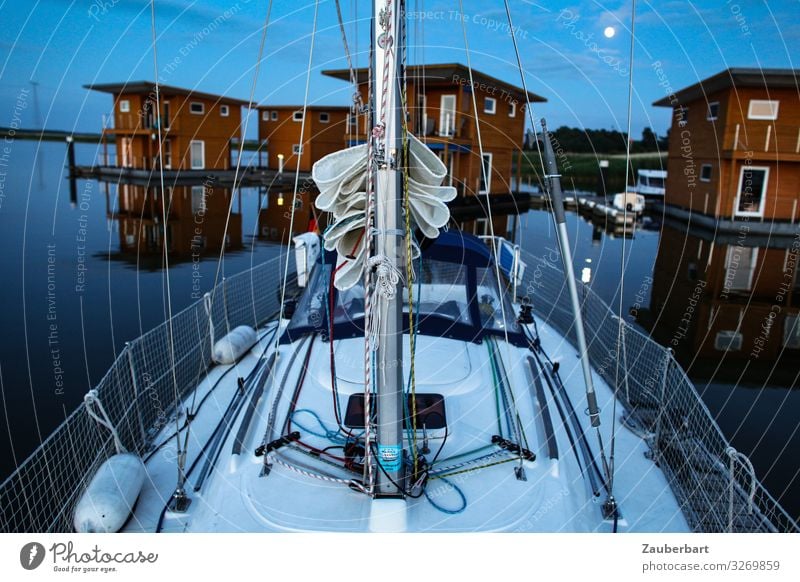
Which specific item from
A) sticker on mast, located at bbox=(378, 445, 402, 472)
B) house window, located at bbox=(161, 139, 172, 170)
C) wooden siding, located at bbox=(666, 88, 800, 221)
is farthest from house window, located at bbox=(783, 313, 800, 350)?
house window, located at bbox=(161, 139, 172, 170)

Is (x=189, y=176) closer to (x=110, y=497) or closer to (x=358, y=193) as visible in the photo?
(x=110, y=497)

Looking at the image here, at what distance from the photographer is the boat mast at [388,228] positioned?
1.98m

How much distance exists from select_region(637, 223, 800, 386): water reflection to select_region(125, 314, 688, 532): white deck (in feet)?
8.10

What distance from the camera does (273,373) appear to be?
3.65 meters

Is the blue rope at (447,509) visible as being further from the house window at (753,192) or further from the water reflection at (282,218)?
the house window at (753,192)

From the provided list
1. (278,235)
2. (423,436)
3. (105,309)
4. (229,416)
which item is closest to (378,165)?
(423,436)

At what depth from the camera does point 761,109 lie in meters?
15.0

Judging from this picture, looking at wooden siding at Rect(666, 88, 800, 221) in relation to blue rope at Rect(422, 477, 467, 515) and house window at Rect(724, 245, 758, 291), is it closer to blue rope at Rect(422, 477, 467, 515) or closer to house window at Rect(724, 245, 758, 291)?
house window at Rect(724, 245, 758, 291)

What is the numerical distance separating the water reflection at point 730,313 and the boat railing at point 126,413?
4.04 metres

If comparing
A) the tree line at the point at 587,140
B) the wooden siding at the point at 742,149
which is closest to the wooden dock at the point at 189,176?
the tree line at the point at 587,140
